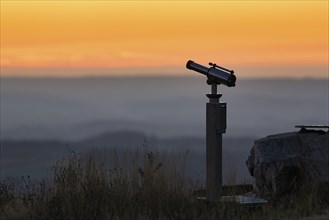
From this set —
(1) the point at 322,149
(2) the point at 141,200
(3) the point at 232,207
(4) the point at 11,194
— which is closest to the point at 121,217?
(2) the point at 141,200

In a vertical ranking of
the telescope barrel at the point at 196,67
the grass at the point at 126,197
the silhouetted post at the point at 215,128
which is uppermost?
the telescope barrel at the point at 196,67

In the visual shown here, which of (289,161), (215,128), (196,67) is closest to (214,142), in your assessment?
(215,128)

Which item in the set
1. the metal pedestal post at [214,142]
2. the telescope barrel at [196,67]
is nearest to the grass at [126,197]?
the metal pedestal post at [214,142]

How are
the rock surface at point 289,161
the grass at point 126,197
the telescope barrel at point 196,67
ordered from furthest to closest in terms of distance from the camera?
the rock surface at point 289,161 → the telescope barrel at point 196,67 → the grass at point 126,197

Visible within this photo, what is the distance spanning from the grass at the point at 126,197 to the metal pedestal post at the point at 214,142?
27 cm

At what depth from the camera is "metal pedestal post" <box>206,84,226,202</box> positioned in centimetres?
1395

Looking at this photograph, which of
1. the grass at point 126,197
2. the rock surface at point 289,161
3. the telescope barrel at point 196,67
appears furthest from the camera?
the rock surface at point 289,161

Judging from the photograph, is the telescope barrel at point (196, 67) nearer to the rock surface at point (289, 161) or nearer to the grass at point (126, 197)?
the grass at point (126, 197)

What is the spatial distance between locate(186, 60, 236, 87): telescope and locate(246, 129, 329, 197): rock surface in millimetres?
2024

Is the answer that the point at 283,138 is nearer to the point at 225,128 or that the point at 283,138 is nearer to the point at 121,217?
the point at 225,128

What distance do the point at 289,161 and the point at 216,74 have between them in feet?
7.34

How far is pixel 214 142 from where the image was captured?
14.0m

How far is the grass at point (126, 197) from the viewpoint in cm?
1362

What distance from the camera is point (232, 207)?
45.8ft
